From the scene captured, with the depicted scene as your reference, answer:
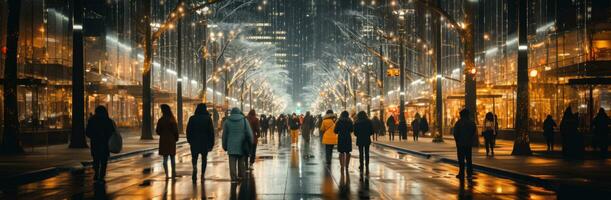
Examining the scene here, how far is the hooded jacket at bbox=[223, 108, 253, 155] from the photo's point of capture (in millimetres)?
18094

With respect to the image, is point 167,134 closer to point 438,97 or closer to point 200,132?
point 200,132

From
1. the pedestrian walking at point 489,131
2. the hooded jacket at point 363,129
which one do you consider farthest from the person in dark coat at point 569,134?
the hooded jacket at point 363,129

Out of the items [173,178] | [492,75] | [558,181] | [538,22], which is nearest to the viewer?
[558,181]

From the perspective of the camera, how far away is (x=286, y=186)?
17266 millimetres

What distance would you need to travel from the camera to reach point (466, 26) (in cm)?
3569

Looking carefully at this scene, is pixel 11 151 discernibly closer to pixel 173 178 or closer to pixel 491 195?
pixel 173 178

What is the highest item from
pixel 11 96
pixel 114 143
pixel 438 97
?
pixel 438 97

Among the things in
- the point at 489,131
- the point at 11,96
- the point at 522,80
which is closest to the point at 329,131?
the point at 522,80

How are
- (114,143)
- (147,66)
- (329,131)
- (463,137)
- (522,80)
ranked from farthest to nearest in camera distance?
(147,66) → (522,80) → (329,131) → (463,137) → (114,143)

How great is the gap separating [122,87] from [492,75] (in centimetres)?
2559

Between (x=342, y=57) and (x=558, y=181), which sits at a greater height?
(x=342, y=57)

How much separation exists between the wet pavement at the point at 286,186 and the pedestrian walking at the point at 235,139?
19.5 inches

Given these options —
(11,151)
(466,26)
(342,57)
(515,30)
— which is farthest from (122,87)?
(342,57)

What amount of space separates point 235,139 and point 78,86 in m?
19.4
